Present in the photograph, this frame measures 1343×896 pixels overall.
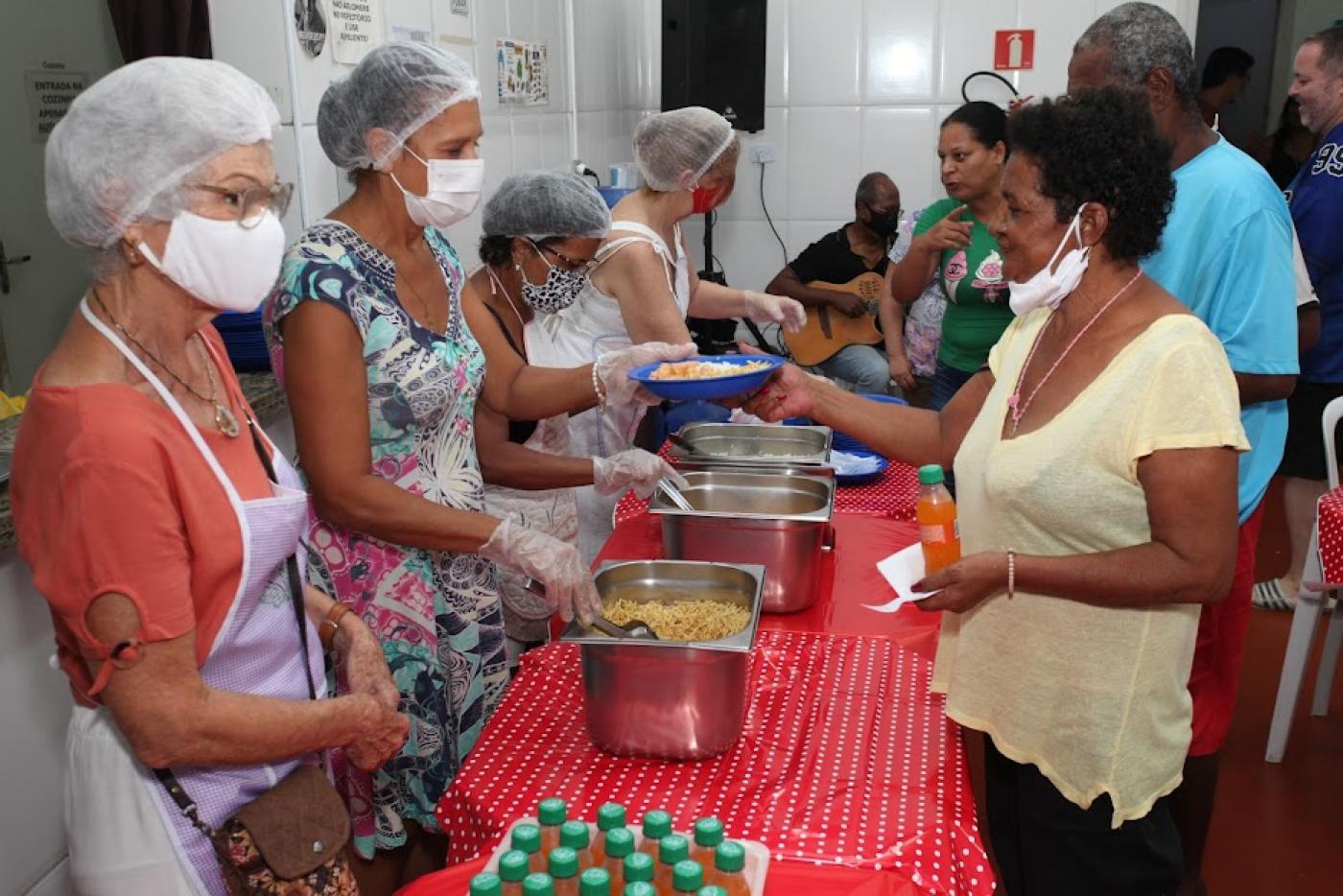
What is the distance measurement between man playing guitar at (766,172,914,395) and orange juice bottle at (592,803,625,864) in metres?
4.13

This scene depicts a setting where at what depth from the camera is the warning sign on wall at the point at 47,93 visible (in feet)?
11.5

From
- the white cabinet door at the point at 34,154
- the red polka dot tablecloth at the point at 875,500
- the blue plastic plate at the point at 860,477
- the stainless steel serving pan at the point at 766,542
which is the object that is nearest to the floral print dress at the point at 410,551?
the stainless steel serving pan at the point at 766,542

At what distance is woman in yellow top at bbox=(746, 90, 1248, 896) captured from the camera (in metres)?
1.42

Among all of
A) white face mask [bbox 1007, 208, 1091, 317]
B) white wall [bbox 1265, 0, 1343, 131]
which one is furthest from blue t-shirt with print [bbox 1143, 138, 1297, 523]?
white wall [bbox 1265, 0, 1343, 131]

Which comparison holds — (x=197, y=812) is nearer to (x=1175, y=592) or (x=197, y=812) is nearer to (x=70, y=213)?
(x=70, y=213)

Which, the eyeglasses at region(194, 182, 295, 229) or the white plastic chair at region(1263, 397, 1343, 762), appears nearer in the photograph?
the eyeglasses at region(194, 182, 295, 229)

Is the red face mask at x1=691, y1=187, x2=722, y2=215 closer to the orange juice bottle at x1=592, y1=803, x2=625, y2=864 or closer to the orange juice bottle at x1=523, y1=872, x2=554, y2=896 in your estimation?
the orange juice bottle at x1=592, y1=803, x2=625, y2=864

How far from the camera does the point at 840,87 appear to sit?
5.78 metres

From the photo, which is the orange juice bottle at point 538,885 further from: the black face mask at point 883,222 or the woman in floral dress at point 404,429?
the black face mask at point 883,222

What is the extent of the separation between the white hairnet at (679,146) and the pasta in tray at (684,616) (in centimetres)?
162

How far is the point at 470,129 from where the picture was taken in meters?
1.87

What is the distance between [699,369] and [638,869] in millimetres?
1416

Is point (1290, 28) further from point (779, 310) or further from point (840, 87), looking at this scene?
point (779, 310)

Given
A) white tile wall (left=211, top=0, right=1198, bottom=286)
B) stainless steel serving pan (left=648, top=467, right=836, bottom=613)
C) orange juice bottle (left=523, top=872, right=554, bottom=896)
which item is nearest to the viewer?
orange juice bottle (left=523, top=872, right=554, bottom=896)
